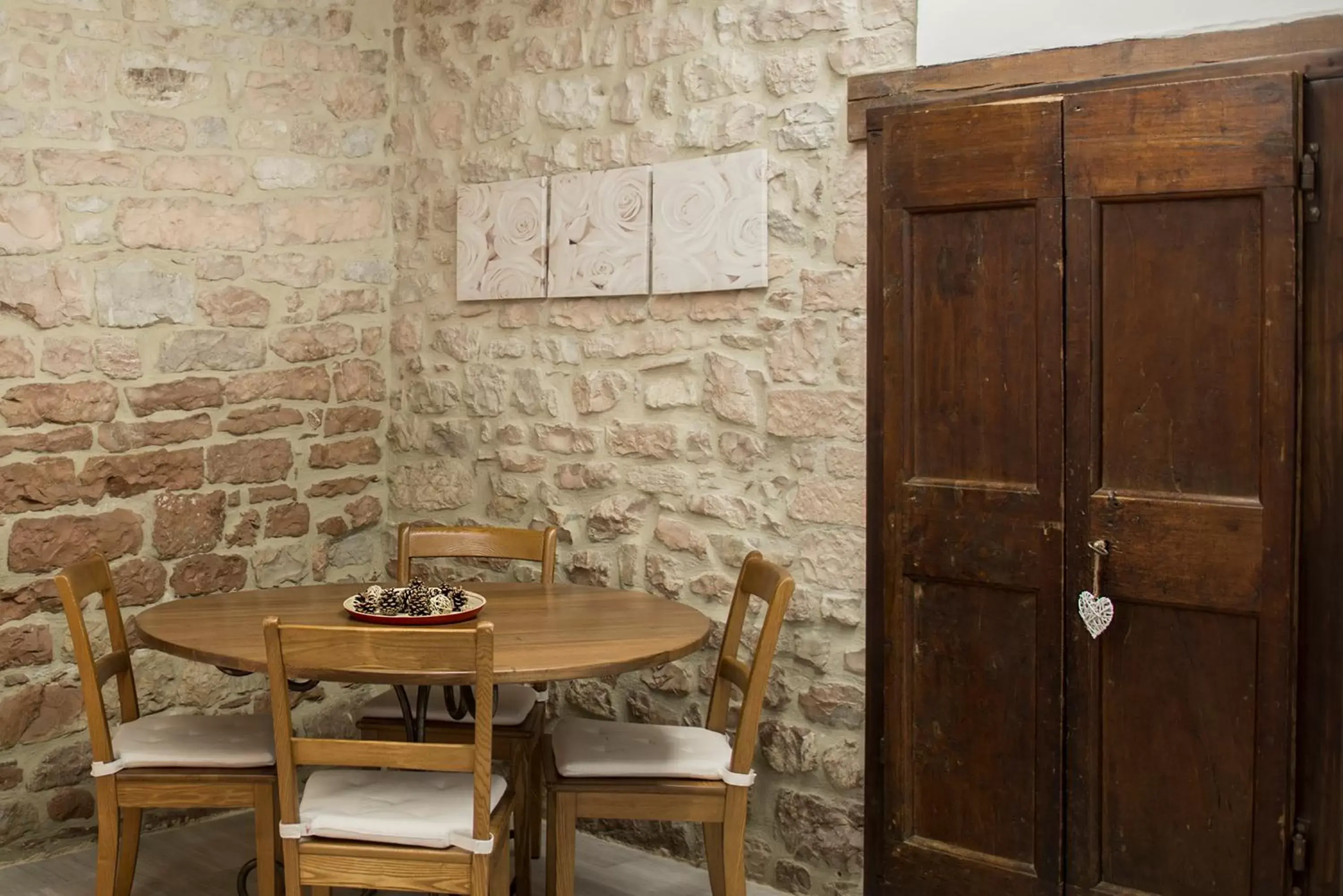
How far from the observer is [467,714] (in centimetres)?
346

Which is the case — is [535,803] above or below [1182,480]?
below

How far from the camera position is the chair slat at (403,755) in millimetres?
2580

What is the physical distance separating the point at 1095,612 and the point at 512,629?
51.8 inches

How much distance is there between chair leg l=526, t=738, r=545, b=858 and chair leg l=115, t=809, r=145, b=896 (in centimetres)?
95

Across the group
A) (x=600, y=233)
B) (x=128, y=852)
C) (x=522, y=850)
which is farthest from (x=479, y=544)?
(x=128, y=852)

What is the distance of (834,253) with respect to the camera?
3.42 m

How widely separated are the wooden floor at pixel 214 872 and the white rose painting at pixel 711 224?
5.37ft

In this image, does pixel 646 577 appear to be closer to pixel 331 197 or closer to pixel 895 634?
pixel 895 634

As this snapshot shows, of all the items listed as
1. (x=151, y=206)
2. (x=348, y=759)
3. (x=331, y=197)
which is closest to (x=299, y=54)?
(x=331, y=197)

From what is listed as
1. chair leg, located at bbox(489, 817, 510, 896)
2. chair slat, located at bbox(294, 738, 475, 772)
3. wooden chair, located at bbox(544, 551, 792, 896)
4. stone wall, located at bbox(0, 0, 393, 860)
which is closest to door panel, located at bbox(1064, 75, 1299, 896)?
wooden chair, located at bbox(544, 551, 792, 896)

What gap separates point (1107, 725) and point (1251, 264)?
1055 mm

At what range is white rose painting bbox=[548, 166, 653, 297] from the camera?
3854 millimetres

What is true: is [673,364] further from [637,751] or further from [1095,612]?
[1095,612]

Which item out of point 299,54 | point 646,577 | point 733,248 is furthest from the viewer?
point 299,54
